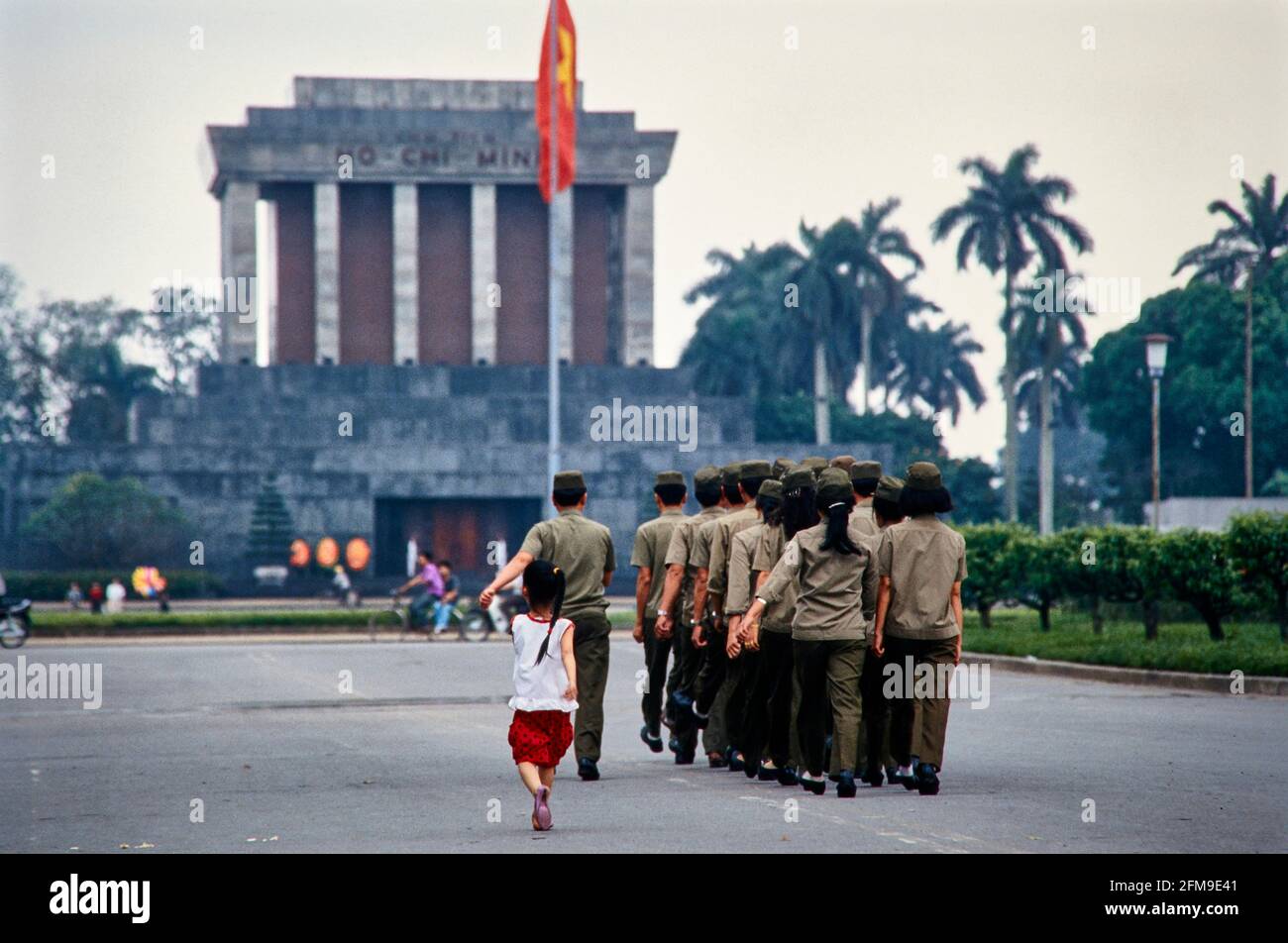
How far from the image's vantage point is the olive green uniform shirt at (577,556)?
12.3 metres

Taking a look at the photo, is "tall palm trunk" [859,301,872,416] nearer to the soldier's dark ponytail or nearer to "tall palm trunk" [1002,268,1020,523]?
"tall palm trunk" [1002,268,1020,523]

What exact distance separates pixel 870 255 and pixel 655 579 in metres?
55.1

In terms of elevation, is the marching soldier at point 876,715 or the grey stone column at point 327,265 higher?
the grey stone column at point 327,265

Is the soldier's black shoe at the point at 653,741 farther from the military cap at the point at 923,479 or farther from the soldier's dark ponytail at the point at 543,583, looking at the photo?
the soldier's dark ponytail at the point at 543,583

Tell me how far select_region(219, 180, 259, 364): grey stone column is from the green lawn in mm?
34926

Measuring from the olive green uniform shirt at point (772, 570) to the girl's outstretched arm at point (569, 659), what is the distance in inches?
85.2

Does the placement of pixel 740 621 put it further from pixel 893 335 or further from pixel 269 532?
pixel 893 335

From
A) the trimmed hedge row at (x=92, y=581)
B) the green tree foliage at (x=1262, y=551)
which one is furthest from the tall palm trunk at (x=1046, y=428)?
the green tree foliage at (x=1262, y=551)

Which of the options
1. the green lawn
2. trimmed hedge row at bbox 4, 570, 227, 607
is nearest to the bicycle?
the green lawn

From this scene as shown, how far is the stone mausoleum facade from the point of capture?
54438mm

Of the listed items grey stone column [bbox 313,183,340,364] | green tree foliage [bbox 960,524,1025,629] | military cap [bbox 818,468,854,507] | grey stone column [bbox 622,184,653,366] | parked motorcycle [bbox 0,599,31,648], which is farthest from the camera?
grey stone column [bbox 622,184,653,366]

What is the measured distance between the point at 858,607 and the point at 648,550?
7.80 ft

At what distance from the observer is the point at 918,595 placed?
11.4 m
